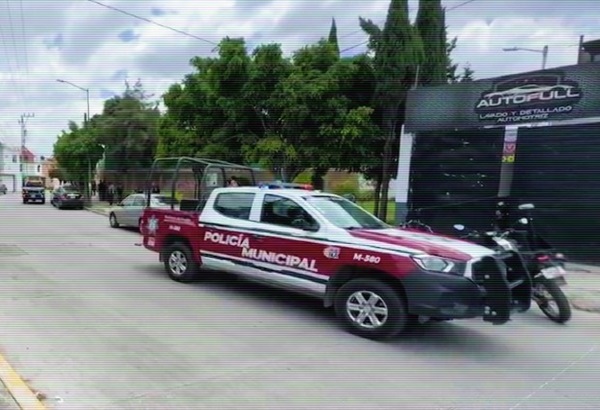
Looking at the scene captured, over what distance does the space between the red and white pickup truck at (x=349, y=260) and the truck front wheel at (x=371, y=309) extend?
0.01 meters

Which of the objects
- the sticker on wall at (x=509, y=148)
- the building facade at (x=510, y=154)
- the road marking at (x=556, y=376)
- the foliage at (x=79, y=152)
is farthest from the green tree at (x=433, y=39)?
the foliage at (x=79, y=152)

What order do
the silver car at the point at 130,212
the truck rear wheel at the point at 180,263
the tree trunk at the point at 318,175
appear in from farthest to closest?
the tree trunk at the point at 318,175, the silver car at the point at 130,212, the truck rear wheel at the point at 180,263

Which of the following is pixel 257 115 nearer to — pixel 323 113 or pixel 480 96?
pixel 323 113

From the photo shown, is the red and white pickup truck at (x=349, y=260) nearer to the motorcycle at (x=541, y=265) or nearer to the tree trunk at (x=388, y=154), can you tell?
the motorcycle at (x=541, y=265)

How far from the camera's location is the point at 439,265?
4.66m

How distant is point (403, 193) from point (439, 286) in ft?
30.2

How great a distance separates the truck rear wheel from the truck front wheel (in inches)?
116

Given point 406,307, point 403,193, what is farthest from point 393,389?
point 403,193

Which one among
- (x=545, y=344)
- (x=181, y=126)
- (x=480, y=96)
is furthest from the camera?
(x=181, y=126)

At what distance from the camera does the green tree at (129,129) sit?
2883cm

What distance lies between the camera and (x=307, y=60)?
52.7 ft

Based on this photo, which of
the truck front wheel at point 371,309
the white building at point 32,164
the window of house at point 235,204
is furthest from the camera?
the white building at point 32,164

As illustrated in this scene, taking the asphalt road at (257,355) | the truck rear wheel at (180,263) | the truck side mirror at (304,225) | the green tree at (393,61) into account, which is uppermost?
the green tree at (393,61)

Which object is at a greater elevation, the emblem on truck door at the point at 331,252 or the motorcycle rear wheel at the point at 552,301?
the emblem on truck door at the point at 331,252
